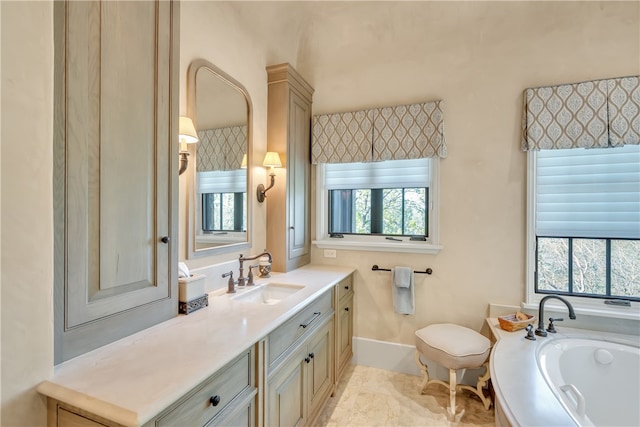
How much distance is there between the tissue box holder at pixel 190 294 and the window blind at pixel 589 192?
7.74 ft

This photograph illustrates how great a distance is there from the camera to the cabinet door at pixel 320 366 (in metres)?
1.77

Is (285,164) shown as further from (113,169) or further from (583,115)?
(583,115)

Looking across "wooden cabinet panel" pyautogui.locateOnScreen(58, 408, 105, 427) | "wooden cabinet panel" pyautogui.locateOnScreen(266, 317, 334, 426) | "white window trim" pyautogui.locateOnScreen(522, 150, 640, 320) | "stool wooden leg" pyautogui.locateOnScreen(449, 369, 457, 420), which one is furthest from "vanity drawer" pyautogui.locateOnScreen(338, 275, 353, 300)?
"wooden cabinet panel" pyautogui.locateOnScreen(58, 408, 105, 427)

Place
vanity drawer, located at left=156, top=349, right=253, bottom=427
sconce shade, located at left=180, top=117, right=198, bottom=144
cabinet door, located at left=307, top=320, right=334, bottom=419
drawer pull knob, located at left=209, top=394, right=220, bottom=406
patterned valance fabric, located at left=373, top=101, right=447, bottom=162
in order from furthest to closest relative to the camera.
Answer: patterned valance fabric, located at left=373, top=101, right=447, bottom=162, cabinet door, located at left=307, top=320, right=334, bottom=419, sconce shade, located at left=180, top=117, right=198, bottom=144, drawer pull knob, located at left=209, top=394, right=220, bottom=406, vanity drawer, located at left=156, top=349, right=253, bottom=427

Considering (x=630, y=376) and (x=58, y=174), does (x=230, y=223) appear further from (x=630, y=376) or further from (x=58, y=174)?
(x=630, y=376)

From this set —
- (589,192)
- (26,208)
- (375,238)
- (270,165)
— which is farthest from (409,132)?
(26,208)

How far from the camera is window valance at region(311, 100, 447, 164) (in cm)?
239

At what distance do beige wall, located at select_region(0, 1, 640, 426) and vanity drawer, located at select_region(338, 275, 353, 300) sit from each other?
0.15 meters

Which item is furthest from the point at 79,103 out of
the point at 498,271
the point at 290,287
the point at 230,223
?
the point at 498,271

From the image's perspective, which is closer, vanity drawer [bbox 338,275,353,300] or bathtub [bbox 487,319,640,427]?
bathtub [bbox 487,319,640,427]

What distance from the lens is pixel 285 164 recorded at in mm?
2412

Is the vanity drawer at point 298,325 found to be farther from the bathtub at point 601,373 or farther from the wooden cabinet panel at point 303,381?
the bathtub at point 601,373

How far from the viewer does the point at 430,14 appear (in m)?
2.18

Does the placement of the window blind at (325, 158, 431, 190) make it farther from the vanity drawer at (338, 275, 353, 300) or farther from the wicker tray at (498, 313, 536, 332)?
the wicker tray at (498, 313, 536, 332)
